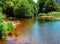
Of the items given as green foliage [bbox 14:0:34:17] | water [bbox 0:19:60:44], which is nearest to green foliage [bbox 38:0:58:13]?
green foliage [bbox 14:0:34:17]

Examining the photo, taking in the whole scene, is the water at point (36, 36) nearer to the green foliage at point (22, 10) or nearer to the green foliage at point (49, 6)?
the green foliage at point (22, 10)

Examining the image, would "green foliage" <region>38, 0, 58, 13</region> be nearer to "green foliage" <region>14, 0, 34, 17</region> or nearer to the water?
"green foliage" <region>14, 0, 34, 17</region>

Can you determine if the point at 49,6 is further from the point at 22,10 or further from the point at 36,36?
the point at 36,36

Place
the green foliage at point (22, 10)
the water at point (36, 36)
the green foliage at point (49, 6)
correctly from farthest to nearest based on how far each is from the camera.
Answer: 1. the green foliage at point (49, 6)
2. the green foliage at point (22, 10)
3. the water at point (36, 36)

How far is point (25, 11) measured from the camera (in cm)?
6269

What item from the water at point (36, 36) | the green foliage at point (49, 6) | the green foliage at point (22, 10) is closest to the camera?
the water at point (36, 36)

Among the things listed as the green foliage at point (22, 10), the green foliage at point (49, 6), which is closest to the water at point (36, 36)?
the green foliage at point (22, 10)

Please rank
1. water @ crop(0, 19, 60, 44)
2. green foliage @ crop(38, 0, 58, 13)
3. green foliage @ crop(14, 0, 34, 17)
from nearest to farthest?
water @ crop(0, 19, 60, 44), green foliage @ crop(14, 0, 34, 17), green foliage @ crop(38, 0, 58, 13)

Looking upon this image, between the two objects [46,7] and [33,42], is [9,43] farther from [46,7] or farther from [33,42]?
[46,7]

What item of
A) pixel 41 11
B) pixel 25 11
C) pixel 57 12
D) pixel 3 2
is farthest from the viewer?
pixel 41 11

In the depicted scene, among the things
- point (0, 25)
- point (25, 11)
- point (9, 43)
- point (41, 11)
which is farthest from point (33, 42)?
point (41, 11)

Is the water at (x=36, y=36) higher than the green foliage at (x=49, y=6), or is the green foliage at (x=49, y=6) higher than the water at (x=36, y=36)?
the water at (x=36, y=36)

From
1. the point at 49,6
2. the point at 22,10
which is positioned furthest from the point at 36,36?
the point at 49,6

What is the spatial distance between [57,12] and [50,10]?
4.37 metres
